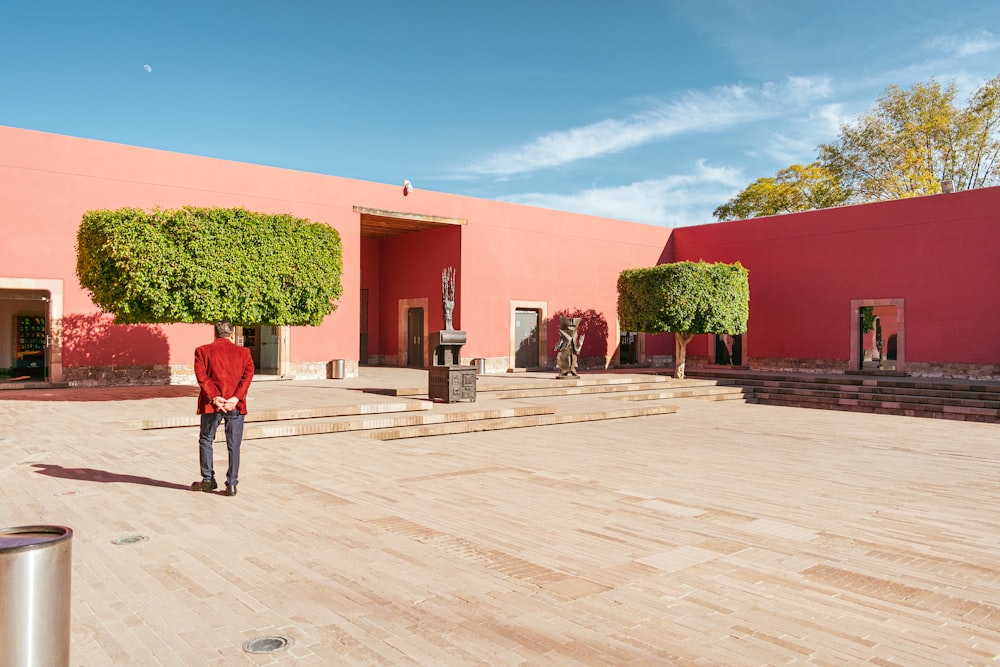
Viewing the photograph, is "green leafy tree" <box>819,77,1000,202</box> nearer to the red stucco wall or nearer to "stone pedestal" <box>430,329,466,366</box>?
the red stucco wall

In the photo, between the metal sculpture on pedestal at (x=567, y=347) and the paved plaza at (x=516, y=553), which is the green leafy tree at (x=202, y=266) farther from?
the metal sculpture on pedestal at (x=567, y=347)

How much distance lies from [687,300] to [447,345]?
890 centimetres

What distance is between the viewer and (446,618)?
313cm

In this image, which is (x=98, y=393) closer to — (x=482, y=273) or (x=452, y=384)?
(x=452, y=384)

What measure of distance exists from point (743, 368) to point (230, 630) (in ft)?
71.3

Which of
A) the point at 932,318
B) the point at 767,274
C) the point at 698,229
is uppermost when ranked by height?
the point at 698,229

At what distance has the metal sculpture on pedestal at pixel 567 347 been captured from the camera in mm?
17000

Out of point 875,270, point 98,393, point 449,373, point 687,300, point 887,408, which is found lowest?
point 887,408

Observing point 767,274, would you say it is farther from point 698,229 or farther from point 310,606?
point 310,606

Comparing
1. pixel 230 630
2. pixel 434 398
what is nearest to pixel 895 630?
pixel 230 630

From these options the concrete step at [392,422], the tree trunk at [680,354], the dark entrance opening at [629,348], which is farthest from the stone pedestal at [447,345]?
the dark entrance opening at [629,348]

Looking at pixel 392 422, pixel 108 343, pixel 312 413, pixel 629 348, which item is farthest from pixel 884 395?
pixel 108 343

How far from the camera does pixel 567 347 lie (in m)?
17.2

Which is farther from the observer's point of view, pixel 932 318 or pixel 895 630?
pixel 932 318
